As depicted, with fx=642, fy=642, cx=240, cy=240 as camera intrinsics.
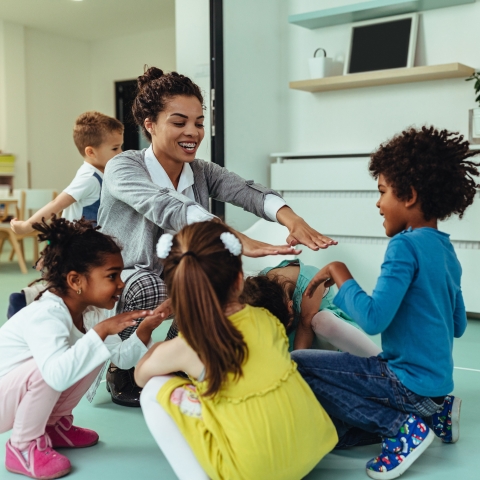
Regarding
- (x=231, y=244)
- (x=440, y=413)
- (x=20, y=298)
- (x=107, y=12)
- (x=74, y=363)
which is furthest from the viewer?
(x=107, y=12)

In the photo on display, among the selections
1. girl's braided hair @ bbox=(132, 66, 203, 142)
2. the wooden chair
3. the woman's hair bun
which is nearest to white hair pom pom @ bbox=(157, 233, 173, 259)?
girl's braided hair @ bbox=(132, 66, 203, 142)

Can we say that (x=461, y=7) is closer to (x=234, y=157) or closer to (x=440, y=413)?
(x=234, y=157)

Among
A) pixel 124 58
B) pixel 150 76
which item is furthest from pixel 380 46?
pixel 124 58

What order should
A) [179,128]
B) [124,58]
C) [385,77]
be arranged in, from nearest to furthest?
[179,128] < [385,77] < [124,58]

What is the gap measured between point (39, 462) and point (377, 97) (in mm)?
3004

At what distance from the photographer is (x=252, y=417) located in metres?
1.28

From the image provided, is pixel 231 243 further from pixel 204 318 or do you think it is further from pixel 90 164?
pixel 90 164

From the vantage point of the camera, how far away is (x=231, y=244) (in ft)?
4.23

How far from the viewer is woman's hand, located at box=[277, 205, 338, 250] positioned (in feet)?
5.57

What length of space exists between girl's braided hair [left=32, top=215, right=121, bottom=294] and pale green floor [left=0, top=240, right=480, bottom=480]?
1.41ft

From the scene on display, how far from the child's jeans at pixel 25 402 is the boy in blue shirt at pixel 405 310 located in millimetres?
605

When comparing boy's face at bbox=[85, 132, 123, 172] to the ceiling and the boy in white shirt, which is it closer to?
the boy in white shirt

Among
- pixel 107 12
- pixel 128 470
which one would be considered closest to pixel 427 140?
pixel 128 470

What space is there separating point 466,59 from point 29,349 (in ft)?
9.49
